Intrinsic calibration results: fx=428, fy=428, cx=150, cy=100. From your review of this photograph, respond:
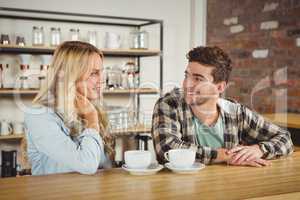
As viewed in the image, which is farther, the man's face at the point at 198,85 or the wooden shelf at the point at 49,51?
the wooden shelf at the point at 49,51

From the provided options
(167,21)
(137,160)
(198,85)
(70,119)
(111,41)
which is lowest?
(137,160)

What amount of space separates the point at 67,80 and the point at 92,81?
113mm

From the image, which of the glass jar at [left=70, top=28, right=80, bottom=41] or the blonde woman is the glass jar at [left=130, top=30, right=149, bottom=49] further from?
the blonde woman

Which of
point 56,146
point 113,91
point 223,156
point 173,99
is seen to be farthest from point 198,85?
point 113,91

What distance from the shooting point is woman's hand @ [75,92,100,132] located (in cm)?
161

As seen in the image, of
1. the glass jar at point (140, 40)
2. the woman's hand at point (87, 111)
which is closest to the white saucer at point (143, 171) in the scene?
the woman's hand at point (87, 111)

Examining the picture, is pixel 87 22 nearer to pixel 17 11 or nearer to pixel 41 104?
pixel 17 11

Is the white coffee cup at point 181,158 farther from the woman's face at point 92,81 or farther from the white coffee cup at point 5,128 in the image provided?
the white coffee cup at point 5,128

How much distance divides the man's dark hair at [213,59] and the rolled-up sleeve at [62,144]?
0.68 metres

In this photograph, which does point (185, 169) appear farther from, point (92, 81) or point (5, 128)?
point (5, 128)

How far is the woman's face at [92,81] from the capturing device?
170cm

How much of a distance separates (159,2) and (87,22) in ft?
2.71

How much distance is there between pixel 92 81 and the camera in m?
1.72

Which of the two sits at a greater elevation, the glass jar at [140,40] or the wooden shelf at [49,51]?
the glass jar at [140,40]
